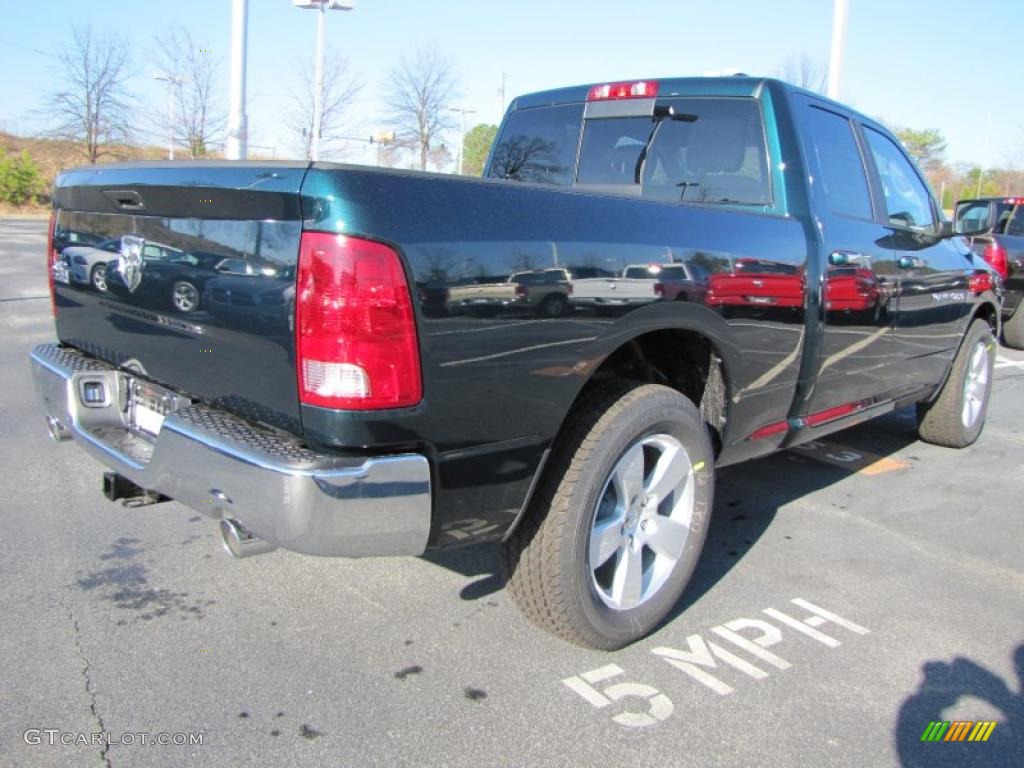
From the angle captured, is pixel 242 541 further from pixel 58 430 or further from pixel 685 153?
pixel 685 153

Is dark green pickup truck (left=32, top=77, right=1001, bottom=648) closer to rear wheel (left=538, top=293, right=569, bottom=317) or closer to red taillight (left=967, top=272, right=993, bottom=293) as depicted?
rear wheel (left=538, top=293, right=569, bottom=317)

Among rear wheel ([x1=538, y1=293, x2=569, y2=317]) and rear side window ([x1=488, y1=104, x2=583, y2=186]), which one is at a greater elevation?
rear side window ([x1=488, y1=104, x2=583, y2=186])

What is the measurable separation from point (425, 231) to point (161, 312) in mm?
978

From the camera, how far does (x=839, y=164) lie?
3762 mm

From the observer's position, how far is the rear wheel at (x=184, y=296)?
7.70 feet

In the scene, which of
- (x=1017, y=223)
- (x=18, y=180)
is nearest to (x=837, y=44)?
(x=1017, y=223)

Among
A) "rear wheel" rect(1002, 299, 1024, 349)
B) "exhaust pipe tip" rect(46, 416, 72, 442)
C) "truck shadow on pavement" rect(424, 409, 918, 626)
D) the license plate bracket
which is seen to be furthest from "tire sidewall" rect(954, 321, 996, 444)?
→ "rear wheel" rect(1002, 299, 1024, 349)

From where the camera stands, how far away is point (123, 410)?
9.26ft

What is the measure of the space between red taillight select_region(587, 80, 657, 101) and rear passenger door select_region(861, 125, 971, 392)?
1109 mm

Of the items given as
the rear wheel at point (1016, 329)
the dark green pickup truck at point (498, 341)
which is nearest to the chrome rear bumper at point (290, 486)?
the dark green pickup truck at point (498, 341)

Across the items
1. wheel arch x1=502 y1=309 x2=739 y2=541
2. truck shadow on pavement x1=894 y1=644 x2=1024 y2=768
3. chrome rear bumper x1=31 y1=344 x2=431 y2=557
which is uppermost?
wheel arch x1=502 y1=309 x2=739 y2=541

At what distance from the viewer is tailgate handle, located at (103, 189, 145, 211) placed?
253 cm

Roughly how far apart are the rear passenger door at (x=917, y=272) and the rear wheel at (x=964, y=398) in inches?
11.3

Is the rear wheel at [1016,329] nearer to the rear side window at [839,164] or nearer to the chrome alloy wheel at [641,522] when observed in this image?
the rear side window at [839,164]
